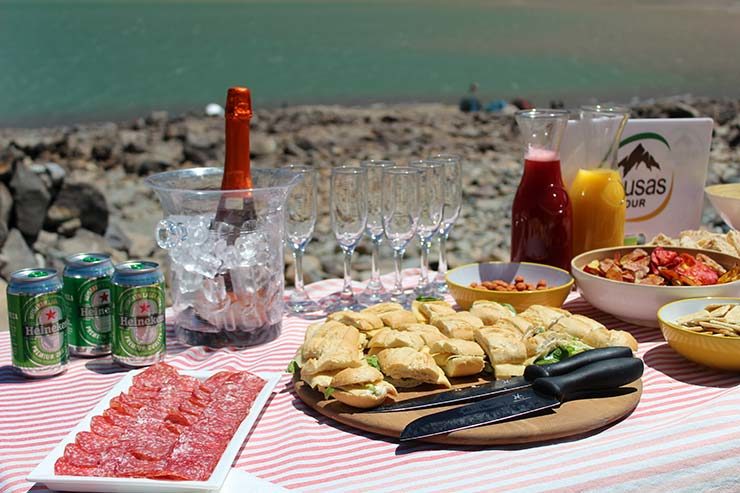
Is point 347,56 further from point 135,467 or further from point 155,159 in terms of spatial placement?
point 135,467

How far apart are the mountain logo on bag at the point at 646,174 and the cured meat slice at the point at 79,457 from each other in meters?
1.87

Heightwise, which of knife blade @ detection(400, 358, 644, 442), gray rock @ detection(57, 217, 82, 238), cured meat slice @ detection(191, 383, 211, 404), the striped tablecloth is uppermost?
knife blade @ detection(400, 358, 644, 442)

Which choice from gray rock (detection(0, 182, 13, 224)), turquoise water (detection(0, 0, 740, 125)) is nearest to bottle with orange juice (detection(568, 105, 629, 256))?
gray rock (detection(0, 182, 13, 224))

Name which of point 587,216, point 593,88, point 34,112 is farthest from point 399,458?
point 593,88

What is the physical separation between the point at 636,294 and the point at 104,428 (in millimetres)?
1235

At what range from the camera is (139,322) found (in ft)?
5.49

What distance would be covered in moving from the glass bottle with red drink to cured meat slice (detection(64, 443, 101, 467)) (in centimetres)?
138

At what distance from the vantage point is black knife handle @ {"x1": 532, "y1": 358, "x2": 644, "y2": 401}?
1.41 m

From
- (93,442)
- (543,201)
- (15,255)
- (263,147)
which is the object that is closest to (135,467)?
(93,442)

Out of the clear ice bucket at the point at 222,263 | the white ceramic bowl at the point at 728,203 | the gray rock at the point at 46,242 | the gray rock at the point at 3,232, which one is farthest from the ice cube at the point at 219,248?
the gray rock at the point at 46,242

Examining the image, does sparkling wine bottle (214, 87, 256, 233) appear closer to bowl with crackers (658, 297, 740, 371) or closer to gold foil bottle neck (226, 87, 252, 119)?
gold foil bottle neck (226, 87, 252, 119)

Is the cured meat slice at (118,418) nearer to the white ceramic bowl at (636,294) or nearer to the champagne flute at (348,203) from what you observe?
the champagne flute at (348,203)

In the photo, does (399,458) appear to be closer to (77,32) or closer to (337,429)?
(337,429)

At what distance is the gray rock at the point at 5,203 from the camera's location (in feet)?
21.0
